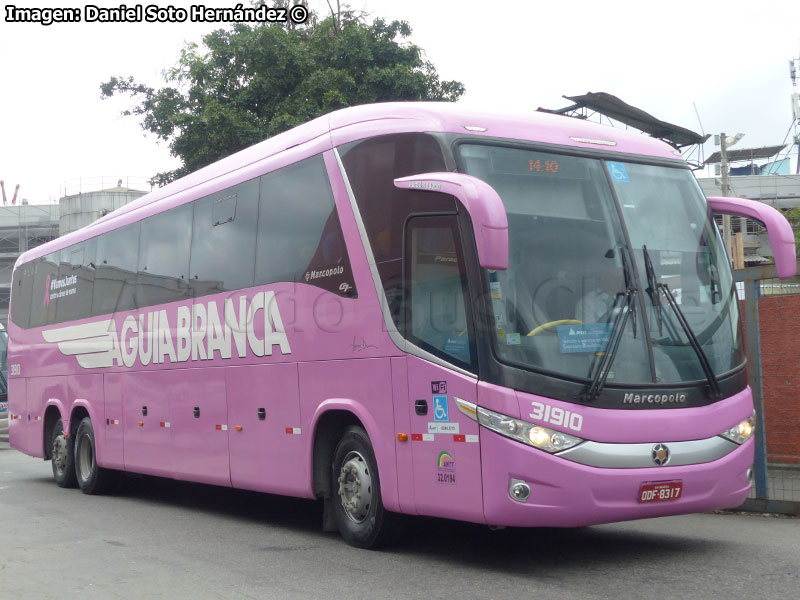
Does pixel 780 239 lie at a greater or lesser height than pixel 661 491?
greater

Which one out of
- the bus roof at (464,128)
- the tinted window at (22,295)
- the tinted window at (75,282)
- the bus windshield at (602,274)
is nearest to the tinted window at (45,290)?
the tinted window at (75,282)

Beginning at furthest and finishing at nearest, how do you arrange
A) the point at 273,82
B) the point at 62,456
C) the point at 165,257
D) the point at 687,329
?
1. the point at 273,82
2. the point at 62,456
3. the point at 165,257
4. the point at 687,329

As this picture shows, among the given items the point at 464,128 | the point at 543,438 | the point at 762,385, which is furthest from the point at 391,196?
the point at 762,385

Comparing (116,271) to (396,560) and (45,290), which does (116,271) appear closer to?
(45,290)

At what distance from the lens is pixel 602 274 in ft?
24.7

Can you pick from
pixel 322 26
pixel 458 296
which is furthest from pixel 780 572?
pixel 322 26

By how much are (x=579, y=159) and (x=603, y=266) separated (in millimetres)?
966

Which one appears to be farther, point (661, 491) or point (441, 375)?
point (441, 375)

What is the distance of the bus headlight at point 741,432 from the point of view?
7.68 m

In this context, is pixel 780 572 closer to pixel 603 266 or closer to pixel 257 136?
pixel 603 266

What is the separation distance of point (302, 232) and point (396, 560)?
9.94 ft

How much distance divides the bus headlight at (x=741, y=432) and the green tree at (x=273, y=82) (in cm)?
1631

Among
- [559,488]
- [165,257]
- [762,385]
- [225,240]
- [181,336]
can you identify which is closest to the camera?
[559,488]

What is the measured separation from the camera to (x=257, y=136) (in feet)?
76.3
